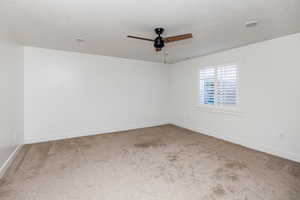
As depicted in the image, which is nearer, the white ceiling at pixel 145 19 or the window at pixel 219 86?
the white ceiling at pixel 145 19

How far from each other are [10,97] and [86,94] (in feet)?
5.95

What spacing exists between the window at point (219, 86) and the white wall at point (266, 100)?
0.20 m

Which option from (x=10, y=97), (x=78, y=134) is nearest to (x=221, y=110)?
(x=78, y=134)

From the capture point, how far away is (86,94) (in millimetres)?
4508

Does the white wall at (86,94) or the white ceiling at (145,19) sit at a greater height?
the white ceiling at (145,19)

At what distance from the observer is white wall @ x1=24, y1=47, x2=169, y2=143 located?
3.88 m

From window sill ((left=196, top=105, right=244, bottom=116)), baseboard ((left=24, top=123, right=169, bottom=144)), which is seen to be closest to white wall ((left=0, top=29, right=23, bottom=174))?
baseboard ((left=24, top=123, right=169, bottom=144))

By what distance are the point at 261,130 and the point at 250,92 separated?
0.88m

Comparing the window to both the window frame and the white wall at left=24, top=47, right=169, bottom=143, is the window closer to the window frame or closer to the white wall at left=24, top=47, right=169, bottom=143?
the window frame

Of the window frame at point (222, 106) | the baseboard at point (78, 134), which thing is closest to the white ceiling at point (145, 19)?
the window frame at point (222, 106)

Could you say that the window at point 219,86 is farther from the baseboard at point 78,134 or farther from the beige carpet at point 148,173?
the baseboard at point 78,134

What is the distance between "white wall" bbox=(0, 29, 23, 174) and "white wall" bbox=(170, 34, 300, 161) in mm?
4665

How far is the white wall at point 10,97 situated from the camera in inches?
98.0

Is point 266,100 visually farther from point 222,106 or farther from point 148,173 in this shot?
point 148,173
